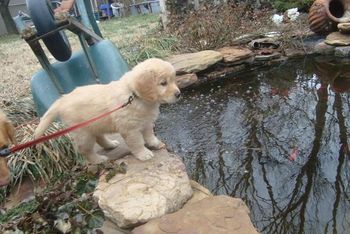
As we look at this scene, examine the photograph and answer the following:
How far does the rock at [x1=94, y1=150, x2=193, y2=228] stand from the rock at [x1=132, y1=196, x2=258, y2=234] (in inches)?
4.0

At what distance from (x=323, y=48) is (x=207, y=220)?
19.8 ft

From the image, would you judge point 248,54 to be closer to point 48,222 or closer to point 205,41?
point 205,41

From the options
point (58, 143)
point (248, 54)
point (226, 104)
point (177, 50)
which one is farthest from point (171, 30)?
point (58, 143)

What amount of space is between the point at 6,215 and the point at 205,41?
20.4ft

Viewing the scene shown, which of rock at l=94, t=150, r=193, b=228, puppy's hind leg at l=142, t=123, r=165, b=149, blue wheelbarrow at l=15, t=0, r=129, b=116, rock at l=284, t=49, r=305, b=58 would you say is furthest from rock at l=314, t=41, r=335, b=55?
rock at l=94, t=150, r=193, b=228

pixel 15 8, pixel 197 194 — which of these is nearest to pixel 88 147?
pixel 197 194

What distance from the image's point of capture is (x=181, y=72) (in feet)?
23.0

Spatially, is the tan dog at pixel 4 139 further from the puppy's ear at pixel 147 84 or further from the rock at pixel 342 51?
the rock at pixel 342 51

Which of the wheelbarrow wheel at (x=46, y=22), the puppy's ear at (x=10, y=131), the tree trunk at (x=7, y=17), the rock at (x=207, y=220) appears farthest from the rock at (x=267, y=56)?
the tree trunk at (x=7, y=17)

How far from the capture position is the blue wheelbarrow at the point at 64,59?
4.46m

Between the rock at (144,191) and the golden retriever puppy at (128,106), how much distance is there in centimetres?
17

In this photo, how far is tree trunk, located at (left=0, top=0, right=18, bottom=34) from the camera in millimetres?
22266

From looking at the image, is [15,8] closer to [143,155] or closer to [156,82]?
[143,155]

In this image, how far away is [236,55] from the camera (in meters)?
7.52
